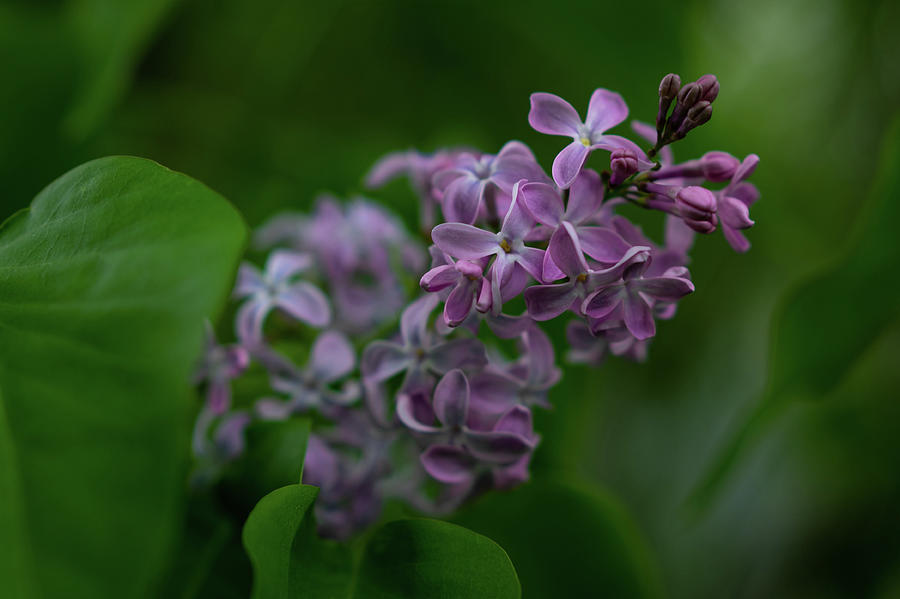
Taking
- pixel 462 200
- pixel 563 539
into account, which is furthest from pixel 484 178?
pixel 563 539

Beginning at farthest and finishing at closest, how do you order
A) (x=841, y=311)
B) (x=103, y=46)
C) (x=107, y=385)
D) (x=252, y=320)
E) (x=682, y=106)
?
1. (x=103, y=46)
2. (x=841, y=311)
3. (x=252, y=320)
4. (x=682, y=106)
5. (x=107, y=385)

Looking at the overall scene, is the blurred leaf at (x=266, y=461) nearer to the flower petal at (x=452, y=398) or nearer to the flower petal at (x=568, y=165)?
the flower petal at (x=452, y=398)

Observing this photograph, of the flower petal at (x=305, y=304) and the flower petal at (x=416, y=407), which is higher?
the flower petal at (x=416, y=407)

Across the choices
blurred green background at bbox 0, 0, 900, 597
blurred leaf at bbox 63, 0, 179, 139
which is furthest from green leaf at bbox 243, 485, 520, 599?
blurred leaf at bbox 63, 0, 179, 139

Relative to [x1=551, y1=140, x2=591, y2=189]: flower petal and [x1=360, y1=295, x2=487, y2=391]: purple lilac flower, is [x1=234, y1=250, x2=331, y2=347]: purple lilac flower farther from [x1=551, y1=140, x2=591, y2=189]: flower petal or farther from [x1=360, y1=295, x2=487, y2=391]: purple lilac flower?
[x1=551, y1=140, x2=591, y2=189]: flower petal

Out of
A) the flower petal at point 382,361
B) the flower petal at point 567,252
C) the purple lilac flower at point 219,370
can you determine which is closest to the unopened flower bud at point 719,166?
the flower petal at point 567,252

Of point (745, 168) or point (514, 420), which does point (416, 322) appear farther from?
point (745, 168)

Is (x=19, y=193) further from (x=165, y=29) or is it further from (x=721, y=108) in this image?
(x=721, y=108)

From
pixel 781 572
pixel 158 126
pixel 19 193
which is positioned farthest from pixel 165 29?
pixel 781 572
